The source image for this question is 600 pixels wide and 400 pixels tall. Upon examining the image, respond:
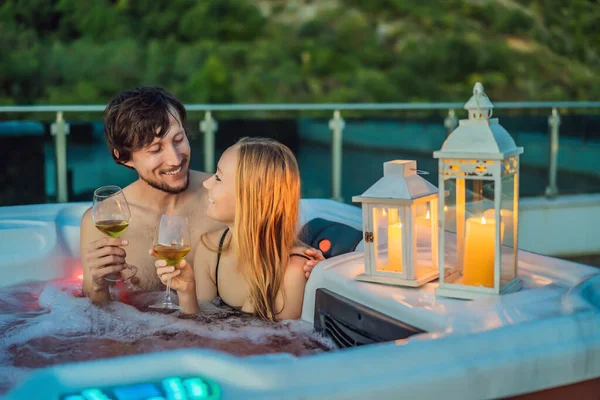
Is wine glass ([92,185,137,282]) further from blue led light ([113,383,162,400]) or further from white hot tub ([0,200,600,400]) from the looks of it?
blue led light ([113,383,162,400])

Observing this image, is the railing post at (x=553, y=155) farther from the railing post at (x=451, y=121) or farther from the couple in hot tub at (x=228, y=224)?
the couple in hot tub at (x=228, y=224)

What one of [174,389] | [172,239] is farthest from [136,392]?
[172,239]

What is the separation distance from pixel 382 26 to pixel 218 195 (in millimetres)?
11930

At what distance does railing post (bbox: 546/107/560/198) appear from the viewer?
4.48 m

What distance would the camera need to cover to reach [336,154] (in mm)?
4402

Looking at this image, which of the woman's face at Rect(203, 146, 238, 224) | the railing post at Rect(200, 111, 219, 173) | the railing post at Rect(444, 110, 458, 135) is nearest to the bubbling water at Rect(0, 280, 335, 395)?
the woman's face at Rect(203, 146, 238, 224)

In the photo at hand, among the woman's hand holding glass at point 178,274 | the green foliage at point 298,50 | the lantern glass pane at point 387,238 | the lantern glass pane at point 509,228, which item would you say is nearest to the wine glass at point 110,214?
the woman's hand holding glass at point 178,274

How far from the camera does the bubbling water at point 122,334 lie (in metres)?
1.78

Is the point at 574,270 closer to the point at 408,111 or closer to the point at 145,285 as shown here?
the point at 145,285

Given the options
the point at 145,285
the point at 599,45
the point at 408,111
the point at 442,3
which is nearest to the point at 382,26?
the point at 442,3

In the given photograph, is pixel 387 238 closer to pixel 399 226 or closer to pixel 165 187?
pixel 399 226

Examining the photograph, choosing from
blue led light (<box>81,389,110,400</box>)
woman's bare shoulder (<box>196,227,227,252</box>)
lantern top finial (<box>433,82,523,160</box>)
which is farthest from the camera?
woman's bare shoulder (<box>196,227,227,252</box>)

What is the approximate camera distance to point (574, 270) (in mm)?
1703

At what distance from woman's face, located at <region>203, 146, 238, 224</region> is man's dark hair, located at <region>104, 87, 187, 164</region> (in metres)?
0.41
